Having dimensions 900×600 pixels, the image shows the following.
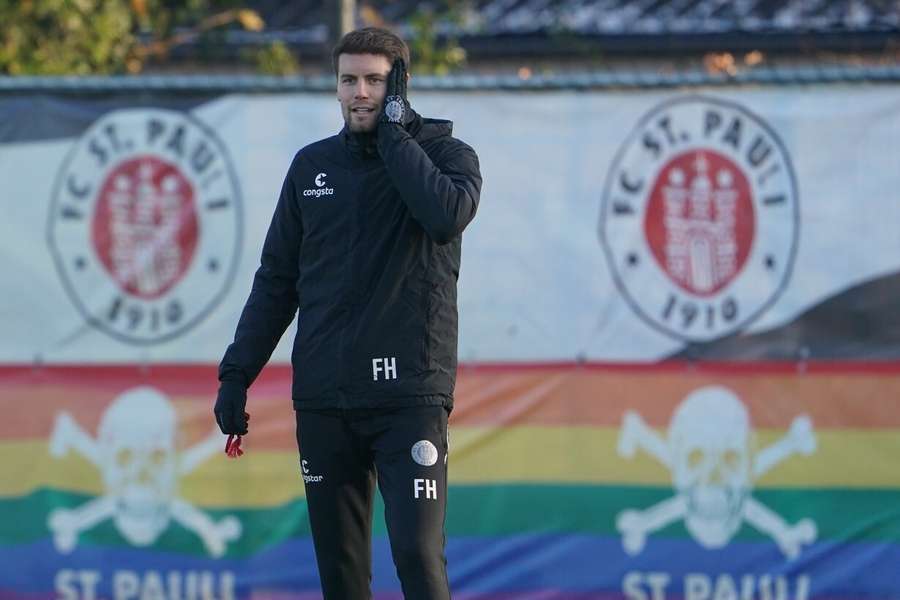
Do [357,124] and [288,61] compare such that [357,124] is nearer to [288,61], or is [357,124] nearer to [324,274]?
[324,274]

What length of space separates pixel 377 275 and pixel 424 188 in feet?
1.15

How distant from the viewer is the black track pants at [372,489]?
4.57 meters

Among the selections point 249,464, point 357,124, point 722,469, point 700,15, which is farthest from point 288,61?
point 357,124

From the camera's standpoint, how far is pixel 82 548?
6844 mm

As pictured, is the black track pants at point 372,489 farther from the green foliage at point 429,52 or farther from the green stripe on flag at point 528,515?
the green foliage at point 429,52

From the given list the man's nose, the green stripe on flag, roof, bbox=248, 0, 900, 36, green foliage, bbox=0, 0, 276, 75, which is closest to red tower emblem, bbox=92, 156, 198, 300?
the green stripe on flag

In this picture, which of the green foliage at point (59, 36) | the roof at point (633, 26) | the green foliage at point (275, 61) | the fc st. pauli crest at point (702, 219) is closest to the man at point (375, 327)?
the fc st. pauli crest at point (702, 219)

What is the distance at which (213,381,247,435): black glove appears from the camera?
475cm

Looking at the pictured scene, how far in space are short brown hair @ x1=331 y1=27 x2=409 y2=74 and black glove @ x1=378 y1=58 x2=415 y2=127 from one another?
31mm

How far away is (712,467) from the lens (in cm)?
670

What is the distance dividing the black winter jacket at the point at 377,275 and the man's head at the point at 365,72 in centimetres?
10

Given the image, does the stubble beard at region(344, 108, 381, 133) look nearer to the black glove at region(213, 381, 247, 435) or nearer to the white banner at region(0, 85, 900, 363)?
the black glove at region(213, 381, 247, 435)

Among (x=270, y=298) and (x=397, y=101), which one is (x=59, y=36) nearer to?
(x=270, y=298)

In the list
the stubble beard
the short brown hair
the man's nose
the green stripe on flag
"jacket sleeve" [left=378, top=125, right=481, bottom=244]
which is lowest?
the green stripe on flag
